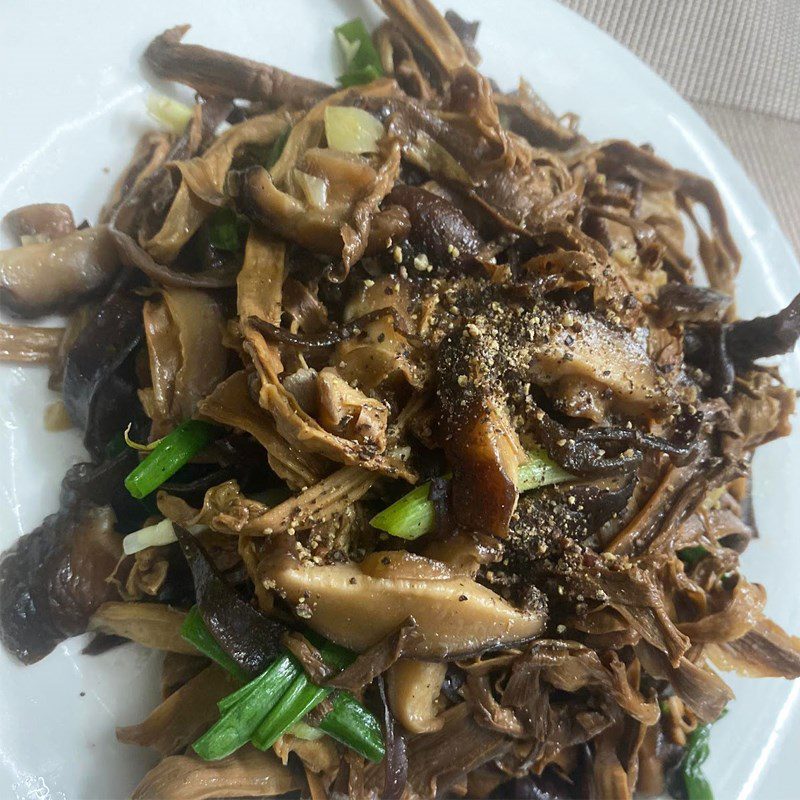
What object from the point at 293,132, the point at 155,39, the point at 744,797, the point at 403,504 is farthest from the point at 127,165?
the point at 744,797

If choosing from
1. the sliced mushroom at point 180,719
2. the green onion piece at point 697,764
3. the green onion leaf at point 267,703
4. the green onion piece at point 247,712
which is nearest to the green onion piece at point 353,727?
the green onion leaf at point 267,703

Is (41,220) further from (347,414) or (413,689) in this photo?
(413,689)

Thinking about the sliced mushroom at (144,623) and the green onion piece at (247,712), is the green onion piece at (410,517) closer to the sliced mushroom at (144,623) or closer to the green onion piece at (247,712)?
the green onion piece at (247,712)

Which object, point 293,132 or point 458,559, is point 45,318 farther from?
point 458,559

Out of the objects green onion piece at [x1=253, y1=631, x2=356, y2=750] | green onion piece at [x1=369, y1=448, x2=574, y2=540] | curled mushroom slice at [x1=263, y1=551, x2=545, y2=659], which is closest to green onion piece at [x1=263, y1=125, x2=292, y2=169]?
green onion piece at [x1=369, y1=448, x2=574, y2=540]

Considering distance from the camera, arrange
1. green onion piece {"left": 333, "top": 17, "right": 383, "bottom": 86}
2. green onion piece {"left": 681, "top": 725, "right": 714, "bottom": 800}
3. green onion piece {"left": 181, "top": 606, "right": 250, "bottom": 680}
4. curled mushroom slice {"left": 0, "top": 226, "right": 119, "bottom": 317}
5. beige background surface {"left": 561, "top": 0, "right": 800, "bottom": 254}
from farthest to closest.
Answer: beige background surface {"left": 561, "top": 0, "right": 800, "bottom": 254}, green onion piece {"left": 333, "top": 17, "right": 383, "bottom": 86}, green onion piece {"left": 681, "top": 725, "right": 714, "bottom": 800}, curled mushroom slice {"left": 0, "top": 226, "right": 119, "bottom": 317}, green onion piece {"left": 181, "top": 606, "right": 250, "bottom": 680}

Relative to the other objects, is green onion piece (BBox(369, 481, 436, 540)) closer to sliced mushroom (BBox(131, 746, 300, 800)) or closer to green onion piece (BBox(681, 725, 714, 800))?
sliced mushroom (BBox(131, 746, 300, 800))
